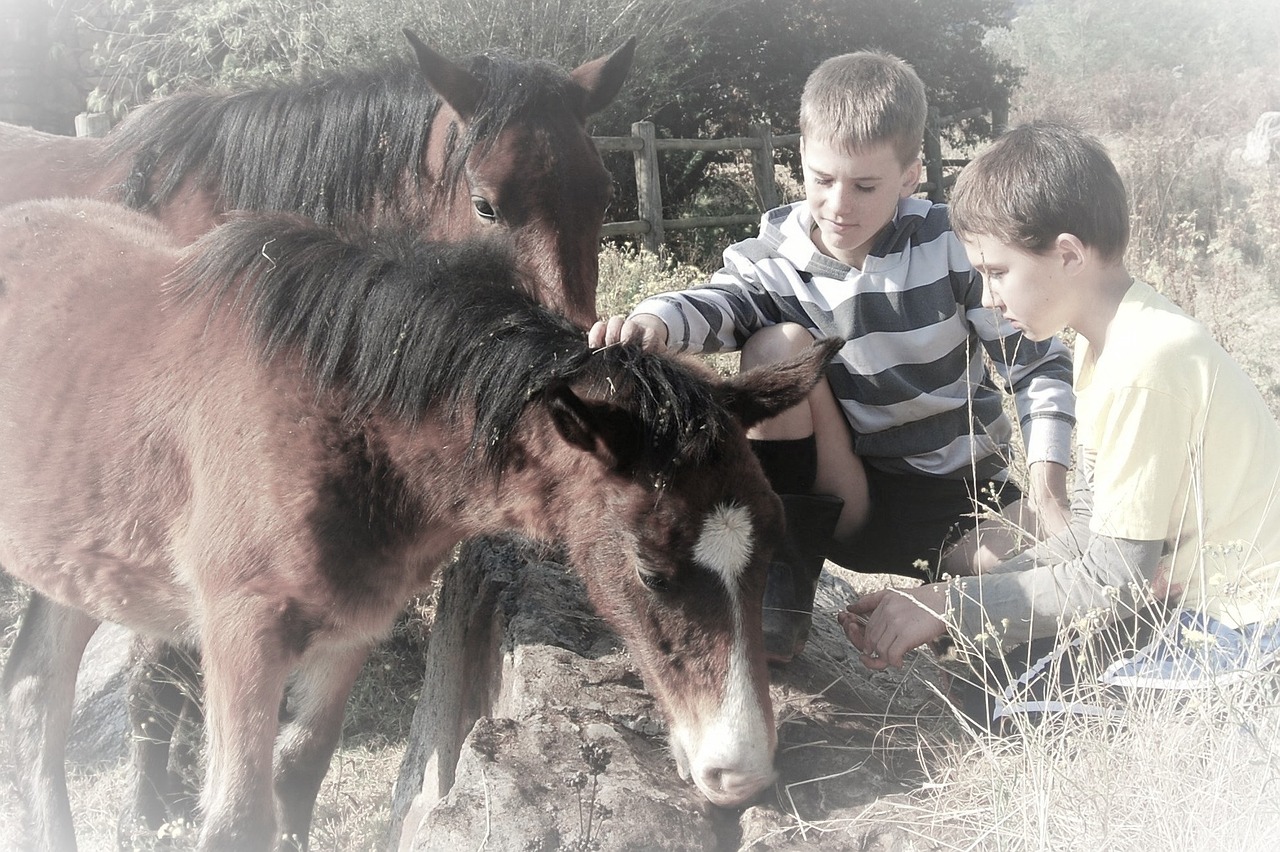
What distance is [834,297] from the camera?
10.5ft

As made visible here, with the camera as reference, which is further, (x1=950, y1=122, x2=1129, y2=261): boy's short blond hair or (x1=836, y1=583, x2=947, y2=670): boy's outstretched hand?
(x1=836, y1=583, x2=947, y2=670): boy's outstretched hand

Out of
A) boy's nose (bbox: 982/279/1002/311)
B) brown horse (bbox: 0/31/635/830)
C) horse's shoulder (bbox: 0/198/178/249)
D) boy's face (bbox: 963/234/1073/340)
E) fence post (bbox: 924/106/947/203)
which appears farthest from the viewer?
fence post (bbox: 924/106/947/203)

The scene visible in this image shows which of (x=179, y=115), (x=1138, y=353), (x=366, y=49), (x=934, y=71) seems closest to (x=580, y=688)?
(x=1138, y=353)

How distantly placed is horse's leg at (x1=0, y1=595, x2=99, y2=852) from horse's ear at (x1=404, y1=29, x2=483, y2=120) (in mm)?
2599

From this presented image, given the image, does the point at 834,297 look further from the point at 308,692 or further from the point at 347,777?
the point at 347,777

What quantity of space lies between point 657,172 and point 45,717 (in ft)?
31.6

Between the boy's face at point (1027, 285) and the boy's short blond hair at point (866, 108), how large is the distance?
2.02ft

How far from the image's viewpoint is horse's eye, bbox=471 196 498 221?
4246 mm

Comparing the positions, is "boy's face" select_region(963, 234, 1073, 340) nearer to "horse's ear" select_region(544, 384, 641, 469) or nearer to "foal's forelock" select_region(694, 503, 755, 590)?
"foal's forelock" select_region(694, 503, 755, 590)

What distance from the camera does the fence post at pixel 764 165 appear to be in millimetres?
13500

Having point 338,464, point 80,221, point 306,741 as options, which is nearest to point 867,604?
point 338,464

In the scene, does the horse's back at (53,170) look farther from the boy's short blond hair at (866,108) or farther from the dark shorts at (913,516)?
the dark shorts at (913,516)

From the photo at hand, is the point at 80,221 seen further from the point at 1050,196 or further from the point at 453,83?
the point at 1050,196

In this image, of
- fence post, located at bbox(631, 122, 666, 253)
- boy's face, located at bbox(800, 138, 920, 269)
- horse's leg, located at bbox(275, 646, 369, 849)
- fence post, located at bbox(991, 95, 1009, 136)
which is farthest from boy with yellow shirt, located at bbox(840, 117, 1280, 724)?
fence post, located at bbox(991, 95, 1009, 136)
